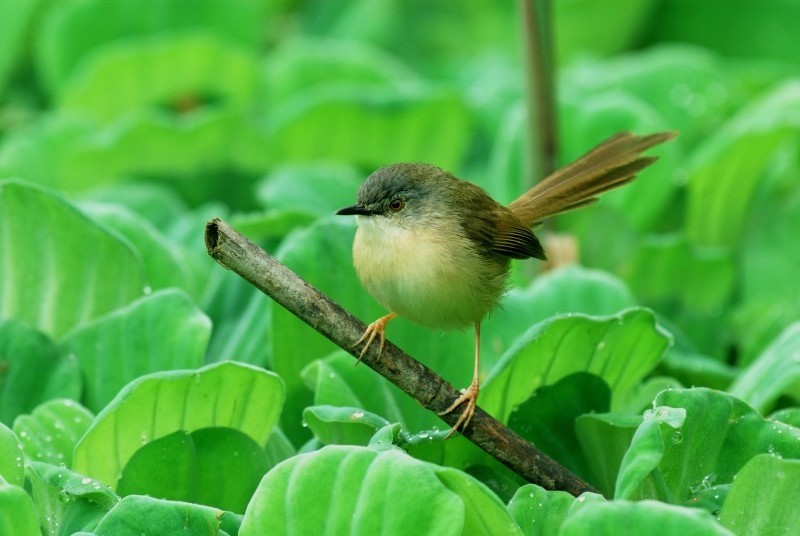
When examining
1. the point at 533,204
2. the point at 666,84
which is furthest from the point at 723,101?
the point at 533,204

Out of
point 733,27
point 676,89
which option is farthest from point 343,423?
point 733,27

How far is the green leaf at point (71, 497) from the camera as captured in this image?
1.58 metres

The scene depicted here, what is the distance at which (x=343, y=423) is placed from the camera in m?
1.75

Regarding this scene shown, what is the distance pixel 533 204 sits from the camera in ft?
8.63

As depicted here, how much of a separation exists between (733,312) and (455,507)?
184cm

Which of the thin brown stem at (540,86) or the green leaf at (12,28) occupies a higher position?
the green leaf at (12,28)

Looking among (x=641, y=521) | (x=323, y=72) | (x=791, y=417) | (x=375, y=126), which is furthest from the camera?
(x=323, y=72)

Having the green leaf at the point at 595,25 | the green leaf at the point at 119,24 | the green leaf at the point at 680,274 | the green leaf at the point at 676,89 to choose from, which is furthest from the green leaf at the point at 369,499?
the green leaf at the point at 595,25

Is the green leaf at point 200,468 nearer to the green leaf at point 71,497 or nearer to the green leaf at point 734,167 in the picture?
the green leaf at point 71,497

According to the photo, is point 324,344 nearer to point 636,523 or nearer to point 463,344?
point 463,344

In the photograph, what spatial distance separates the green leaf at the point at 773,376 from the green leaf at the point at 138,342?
3.54ft

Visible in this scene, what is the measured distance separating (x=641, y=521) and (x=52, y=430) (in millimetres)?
1073

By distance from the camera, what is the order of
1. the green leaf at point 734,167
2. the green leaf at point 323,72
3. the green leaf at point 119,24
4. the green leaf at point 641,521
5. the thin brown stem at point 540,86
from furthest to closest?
the green leaf at point 119,24 < the green leaf at point 323,72 < the green leaf at point 734,167 < the thin brown stem at point 540,86 < the green leaf at point 641,521

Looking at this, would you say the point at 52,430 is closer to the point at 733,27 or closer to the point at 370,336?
the point at 370,336
